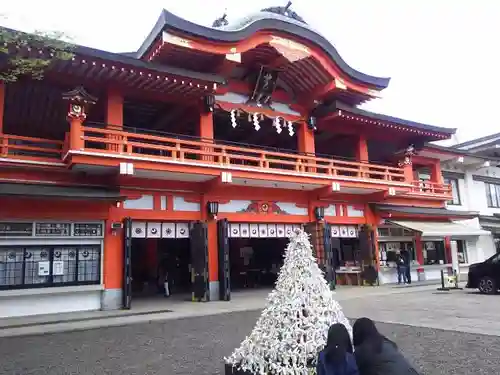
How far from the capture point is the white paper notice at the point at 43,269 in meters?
12.2

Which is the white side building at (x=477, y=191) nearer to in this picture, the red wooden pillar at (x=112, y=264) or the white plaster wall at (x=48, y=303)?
the red wooden pillar at (x=112, y=264)

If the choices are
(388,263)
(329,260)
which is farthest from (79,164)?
(388,263)

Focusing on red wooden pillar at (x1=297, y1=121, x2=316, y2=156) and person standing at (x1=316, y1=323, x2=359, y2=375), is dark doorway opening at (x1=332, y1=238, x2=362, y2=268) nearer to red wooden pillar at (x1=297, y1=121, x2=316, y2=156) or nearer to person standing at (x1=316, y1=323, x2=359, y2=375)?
red wooden pillar at (x1=297, y1=121, x2=316, y2=156)

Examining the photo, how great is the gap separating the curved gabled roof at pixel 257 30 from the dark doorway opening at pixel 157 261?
9.21 m

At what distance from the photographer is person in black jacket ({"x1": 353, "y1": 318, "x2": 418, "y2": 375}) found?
132 inches

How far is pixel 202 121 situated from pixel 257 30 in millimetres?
3957

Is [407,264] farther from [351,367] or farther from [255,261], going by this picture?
[351,367]

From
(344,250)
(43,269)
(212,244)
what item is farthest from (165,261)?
(344,250)

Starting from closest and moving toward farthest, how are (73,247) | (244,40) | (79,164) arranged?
(79,164) → (73,247) → (244,40)

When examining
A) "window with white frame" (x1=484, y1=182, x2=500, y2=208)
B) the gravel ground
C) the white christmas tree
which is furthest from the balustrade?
the white christmas tree

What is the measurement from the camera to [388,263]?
66.7 ft

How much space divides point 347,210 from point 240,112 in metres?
6.78

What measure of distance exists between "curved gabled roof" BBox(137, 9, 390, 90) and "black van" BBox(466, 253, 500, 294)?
8619mm

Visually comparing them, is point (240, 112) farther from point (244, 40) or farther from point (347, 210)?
point (347, 210)
